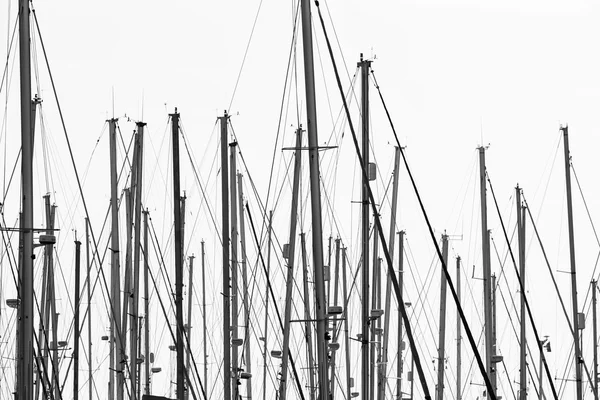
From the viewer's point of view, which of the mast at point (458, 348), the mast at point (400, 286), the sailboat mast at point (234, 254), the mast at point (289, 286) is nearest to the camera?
the mast at point (289, 286)

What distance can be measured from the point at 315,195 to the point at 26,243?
16.6 ft

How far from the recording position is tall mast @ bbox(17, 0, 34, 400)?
72.1 feet

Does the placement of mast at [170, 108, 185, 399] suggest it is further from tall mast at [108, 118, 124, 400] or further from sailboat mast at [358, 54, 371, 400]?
tall mast at [108, 118, 124, 400]

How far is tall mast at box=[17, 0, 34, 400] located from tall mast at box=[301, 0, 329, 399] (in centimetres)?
486

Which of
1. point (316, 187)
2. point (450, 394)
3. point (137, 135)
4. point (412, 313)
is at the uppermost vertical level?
point (137, 135)

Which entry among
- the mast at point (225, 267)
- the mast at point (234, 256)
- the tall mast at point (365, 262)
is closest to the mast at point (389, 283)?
the mast at point (234, 256)

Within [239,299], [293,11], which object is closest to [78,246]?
[239,299]

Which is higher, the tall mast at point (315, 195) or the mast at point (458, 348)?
the tall mast at point (315, 195)

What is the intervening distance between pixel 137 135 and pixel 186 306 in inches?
508

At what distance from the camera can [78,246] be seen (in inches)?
1299

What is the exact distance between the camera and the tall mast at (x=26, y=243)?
22.0 meters

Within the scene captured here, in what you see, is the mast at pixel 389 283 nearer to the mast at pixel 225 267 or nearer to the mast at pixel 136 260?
the mast at pixel 136 260

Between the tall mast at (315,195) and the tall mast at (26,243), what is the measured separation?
4857mm

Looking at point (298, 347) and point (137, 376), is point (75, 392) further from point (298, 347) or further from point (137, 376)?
point (298, 347)
